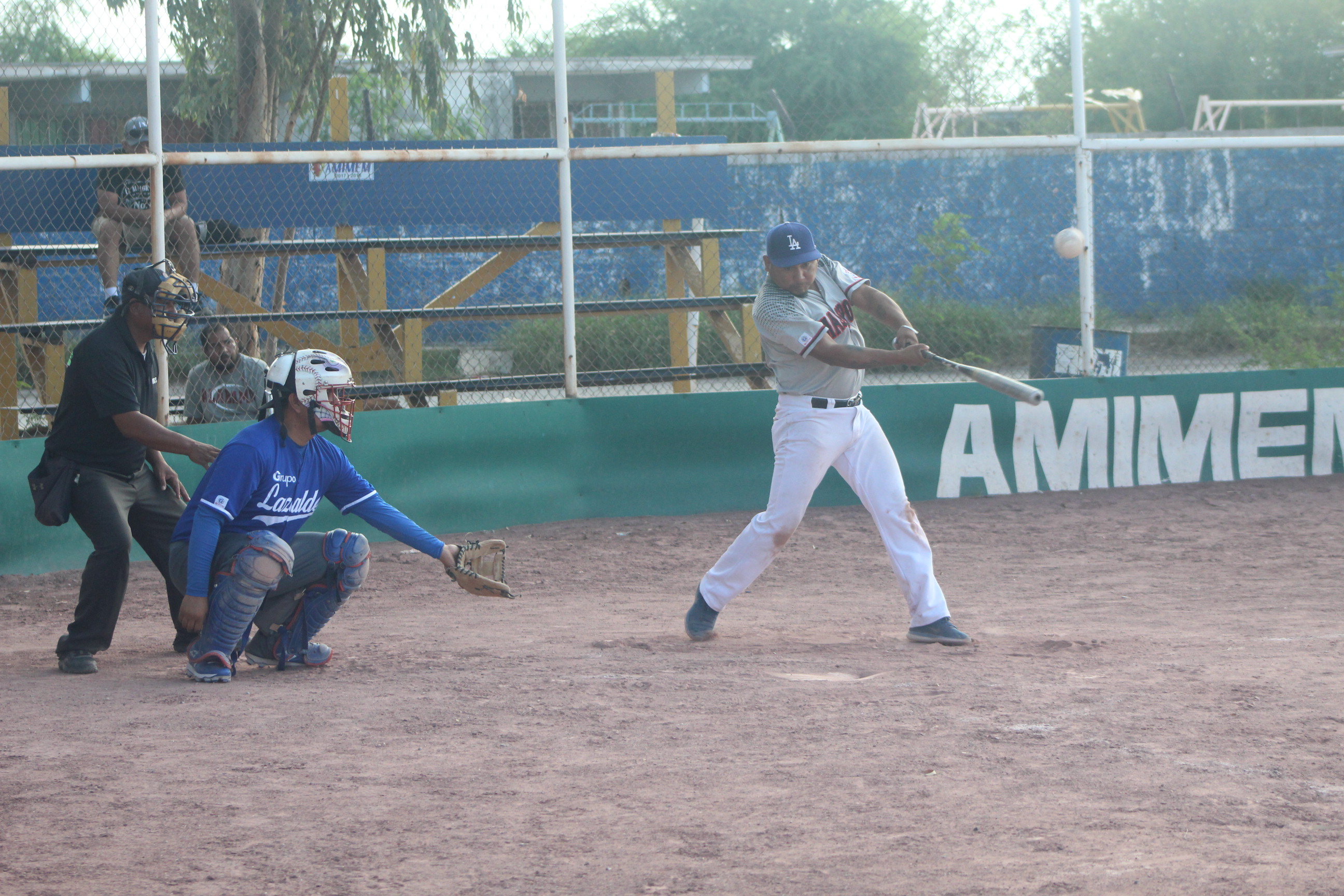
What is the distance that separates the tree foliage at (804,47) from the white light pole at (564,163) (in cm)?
104

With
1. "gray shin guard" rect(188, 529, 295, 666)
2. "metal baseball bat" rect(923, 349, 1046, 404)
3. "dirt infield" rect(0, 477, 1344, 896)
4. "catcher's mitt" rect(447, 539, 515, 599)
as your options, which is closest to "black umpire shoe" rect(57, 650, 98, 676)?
"dirt infield" rect(0, 477, 1344, 896)

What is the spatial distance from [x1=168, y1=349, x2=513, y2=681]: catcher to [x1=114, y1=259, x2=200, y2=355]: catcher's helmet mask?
0.70m

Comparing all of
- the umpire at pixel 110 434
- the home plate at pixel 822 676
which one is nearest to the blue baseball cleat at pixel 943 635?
the home plate at pixel 822 676

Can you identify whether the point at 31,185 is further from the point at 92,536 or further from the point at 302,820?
the point at 302,820

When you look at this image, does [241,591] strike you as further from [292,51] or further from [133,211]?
[292,51]

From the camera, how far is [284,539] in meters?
5.21

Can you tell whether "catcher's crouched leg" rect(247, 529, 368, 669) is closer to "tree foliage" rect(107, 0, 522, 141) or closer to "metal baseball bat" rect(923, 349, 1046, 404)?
"metal baseball bat" rect(923, 349, 1046, 404)

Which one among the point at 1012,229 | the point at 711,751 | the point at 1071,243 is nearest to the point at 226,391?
the point at 711,751

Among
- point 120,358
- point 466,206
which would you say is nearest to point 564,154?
point 466,206

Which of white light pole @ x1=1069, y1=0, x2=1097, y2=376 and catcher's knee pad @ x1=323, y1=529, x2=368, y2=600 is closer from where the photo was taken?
catcher's knee pad @ x1=323, y1=529, x2=368, y2=600

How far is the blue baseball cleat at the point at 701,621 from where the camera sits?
19.0ft

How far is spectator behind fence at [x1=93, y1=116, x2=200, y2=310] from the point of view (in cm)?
787

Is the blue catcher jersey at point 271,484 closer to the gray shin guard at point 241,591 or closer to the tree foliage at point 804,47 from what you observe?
Result: the gray shin guard at point 241,591

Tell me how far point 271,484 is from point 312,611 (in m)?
0.59
